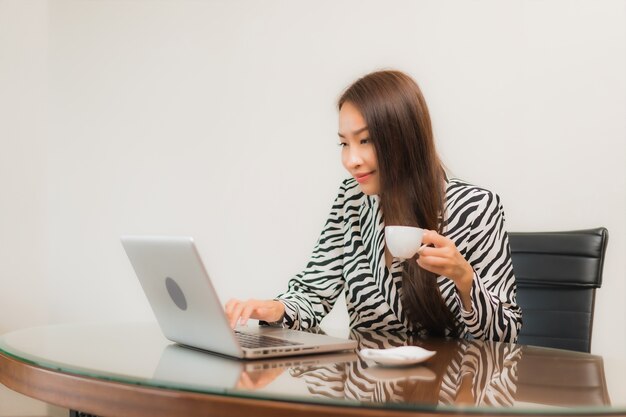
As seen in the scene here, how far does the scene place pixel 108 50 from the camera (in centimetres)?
360

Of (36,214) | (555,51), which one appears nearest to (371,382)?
(555,51)

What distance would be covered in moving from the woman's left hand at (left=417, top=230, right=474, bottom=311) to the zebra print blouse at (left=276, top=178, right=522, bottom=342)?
0.36 feet

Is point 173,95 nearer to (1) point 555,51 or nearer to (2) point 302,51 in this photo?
(2) point 302,51

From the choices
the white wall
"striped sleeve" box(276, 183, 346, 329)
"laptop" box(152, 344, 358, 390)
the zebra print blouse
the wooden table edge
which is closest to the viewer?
the wooden table edge

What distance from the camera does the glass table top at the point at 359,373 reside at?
892 millimetres

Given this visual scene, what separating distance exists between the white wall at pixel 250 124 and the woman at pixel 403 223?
2.73 ft

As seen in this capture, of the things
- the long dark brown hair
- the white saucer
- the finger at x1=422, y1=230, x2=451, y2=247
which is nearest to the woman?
the long dark brown hair

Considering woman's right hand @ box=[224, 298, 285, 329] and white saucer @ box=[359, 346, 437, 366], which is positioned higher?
white saucer @ box=[359, 346, 437, 366]

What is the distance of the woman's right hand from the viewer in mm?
1500

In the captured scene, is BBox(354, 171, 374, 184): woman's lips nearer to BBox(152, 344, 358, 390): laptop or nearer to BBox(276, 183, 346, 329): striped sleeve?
BBox(276, 183, 346, 329): striped sleeve

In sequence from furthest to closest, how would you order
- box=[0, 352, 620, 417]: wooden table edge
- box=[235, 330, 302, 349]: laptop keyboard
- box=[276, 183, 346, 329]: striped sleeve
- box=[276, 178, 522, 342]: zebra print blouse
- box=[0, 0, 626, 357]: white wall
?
box=[0, 0, 626, 357]: white wall
box=[276, 183, 346, 329]: striped sleeve
box=[276, 178, 522, 342]: zebra print blouse
box=[235, 330, 302, 349]: laptop keyboard
box=[0, 352, 620, 417]: wooden table edge

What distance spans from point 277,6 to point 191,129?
664 millimetres

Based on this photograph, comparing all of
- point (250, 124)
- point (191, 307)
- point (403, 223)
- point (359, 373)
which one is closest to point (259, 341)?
point (191, 307)

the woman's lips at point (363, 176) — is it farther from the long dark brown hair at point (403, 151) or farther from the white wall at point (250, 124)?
the white wall at point (250, 124)
